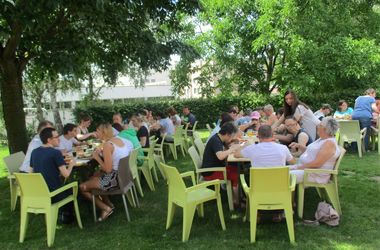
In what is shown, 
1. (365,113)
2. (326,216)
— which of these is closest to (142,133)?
(326,216)

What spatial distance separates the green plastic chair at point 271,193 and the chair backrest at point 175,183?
2.55ft

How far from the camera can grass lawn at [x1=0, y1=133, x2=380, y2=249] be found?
4121 millimetres

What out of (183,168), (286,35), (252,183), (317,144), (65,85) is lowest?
(183,168)

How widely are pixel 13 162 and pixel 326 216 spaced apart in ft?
15.4

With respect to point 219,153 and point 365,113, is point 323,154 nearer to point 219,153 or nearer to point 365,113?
point 219,153

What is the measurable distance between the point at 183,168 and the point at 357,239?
15.6 feet

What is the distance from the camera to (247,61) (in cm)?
1916

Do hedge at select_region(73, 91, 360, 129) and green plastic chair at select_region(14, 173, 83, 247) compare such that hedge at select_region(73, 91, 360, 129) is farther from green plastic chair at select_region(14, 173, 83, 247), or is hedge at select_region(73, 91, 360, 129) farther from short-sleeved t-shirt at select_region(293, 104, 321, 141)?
green plastic chair at select_region(14, 173, 83, 247)

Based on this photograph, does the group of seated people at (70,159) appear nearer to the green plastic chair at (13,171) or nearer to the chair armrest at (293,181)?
the green plastic chair at (13,171)

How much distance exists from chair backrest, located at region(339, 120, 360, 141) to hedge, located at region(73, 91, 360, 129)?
25.1 ft

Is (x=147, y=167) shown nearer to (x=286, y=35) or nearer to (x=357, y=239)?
(x=357, y=239)

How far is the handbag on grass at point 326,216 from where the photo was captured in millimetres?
4512

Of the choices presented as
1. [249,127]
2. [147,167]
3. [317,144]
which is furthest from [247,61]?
[317,144]

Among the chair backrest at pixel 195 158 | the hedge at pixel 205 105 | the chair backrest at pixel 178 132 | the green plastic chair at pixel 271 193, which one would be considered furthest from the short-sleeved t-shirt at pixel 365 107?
the hedge at pixel 205 105
